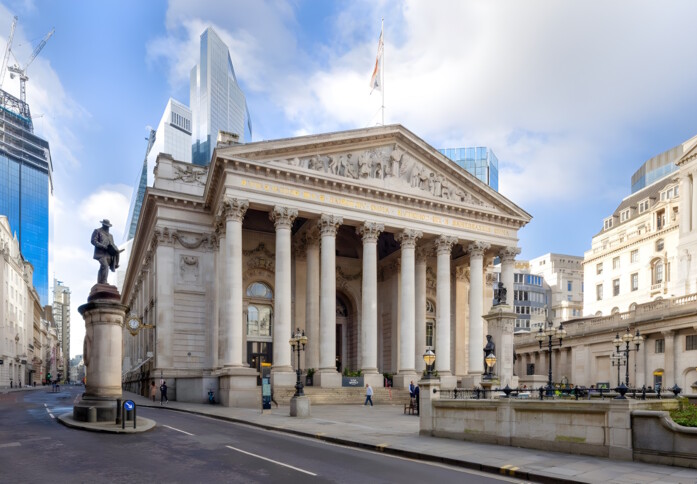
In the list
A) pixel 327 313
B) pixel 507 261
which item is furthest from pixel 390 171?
pixel 507 261

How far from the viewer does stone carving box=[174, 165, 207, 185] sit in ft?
144

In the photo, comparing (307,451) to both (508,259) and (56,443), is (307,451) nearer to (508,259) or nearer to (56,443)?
(56,443)

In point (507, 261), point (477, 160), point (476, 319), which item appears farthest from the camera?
point (477, 160)

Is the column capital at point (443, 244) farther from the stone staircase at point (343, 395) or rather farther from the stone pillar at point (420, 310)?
the stone staircase at point (343, 395)

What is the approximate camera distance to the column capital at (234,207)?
35906 mm

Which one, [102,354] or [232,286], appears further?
[232,286]

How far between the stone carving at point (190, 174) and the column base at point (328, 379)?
59.6ft

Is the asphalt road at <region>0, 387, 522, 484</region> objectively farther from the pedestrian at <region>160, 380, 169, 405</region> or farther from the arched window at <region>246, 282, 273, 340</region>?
the arched window at <region>246, 282, 273, 340</region>

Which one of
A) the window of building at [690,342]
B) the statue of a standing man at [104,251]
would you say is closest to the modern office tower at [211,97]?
the window of building at [690,342]

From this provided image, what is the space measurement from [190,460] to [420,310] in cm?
3371

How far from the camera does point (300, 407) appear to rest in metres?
26.3

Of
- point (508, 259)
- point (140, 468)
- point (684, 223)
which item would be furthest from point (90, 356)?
point (684, 223)

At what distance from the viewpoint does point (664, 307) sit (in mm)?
48219

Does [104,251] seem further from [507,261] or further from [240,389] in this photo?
[507,261]
